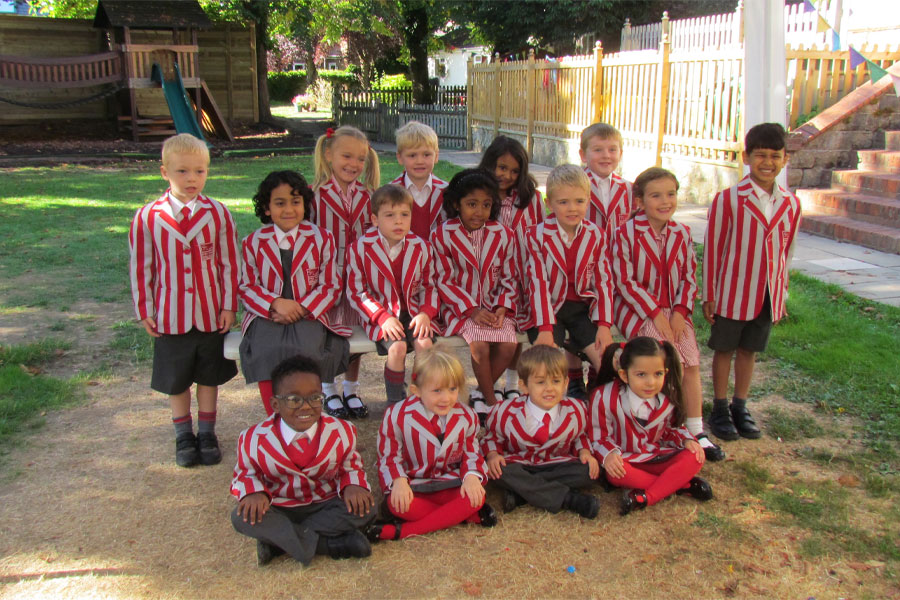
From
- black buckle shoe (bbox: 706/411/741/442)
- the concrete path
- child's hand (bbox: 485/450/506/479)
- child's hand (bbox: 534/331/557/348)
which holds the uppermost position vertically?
child's hand (bbox: 534/331/557/348)

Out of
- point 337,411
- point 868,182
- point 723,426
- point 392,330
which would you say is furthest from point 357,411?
point 868,182

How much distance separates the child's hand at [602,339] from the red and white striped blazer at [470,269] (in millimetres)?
479

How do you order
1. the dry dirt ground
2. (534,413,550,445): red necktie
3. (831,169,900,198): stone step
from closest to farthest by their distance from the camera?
the dry dirt ground → (534,413,550,445): red necktie → (831,169,900,198): stone step

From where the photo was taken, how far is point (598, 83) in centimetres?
1293

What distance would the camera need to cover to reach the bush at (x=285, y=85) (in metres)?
41.0

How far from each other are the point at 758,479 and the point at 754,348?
2.54ft

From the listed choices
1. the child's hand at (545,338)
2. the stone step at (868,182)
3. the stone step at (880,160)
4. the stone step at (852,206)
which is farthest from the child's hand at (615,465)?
the stone step at (880,160)

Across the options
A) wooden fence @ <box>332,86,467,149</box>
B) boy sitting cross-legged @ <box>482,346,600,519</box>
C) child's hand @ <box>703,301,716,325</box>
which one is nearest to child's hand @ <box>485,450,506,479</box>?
boy sitting cross-legged @ <box>482,346,600,519</box>

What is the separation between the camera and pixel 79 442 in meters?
3.83

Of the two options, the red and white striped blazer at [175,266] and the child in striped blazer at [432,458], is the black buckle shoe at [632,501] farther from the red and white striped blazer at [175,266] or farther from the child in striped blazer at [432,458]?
the red and white striped blazer at [175,266]

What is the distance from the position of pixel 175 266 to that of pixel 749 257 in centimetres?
283

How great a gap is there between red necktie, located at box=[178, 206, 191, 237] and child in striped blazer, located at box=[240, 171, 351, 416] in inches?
12.1

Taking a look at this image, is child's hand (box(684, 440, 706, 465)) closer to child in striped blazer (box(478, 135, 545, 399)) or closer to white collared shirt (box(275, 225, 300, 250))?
child in striped blazer (box(478, 135, 545, 399))

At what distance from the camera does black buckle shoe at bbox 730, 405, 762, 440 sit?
3.88 metres
